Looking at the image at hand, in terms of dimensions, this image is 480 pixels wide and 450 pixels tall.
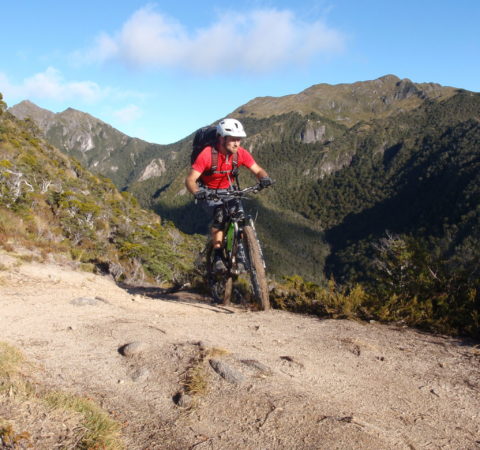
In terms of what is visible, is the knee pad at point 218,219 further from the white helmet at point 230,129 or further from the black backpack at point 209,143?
the white helmet at point 230,129

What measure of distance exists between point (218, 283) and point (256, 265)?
1.33 m

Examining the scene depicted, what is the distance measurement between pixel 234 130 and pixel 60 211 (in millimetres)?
13812

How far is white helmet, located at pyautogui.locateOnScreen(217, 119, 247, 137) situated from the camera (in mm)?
5199

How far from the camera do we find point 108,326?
14.1 ft

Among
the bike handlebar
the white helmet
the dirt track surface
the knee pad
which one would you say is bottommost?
the dirt track surface

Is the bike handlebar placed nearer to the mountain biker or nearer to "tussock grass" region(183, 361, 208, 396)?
the mountain biker

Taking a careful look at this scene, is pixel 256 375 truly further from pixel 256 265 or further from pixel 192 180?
pixel 192 180

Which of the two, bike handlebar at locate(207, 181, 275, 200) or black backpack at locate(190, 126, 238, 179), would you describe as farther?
black backpack at locate(190, 126, 238, 179)

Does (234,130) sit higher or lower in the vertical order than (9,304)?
higher

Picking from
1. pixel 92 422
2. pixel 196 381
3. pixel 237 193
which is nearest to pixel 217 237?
pixel 237 193

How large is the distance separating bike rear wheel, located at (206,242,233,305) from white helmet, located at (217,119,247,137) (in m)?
2.03

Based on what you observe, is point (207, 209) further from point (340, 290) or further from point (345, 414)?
point (345, 414)

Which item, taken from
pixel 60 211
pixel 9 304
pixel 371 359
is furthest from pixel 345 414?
pixel 60 211

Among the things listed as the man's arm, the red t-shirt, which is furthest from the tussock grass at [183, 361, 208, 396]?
the red t-shirt
